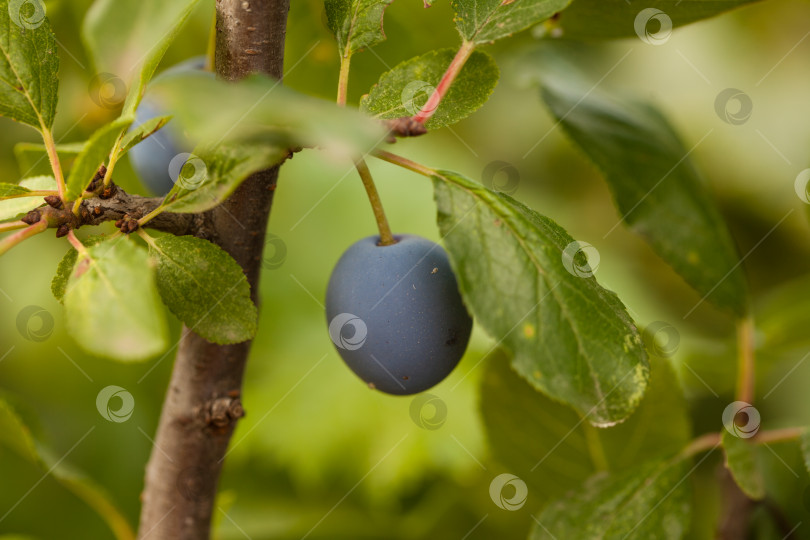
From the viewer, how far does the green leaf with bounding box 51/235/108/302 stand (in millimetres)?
358

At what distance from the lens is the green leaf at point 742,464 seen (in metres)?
0.52

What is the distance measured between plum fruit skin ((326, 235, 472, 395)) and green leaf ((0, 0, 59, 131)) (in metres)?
0.19

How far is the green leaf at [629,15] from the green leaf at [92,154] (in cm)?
34

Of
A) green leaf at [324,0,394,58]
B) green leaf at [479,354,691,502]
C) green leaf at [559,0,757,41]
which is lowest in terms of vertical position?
green leaf at [479,354,691,502]

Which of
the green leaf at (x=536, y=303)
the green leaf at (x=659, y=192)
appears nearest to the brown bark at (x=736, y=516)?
the green leaf at (x=659, y=192)

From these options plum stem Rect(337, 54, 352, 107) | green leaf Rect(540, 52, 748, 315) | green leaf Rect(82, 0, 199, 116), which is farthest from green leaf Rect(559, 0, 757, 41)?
green leaf Rect(82, 0, 199, 116)

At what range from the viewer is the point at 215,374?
48 centimetres

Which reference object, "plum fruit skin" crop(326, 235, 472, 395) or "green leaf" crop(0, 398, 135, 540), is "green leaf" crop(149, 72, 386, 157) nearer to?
"plum fruit skin" crop(326, 235, 472, 395)

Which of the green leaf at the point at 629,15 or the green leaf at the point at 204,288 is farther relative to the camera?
the green leaf at the point at 629,15

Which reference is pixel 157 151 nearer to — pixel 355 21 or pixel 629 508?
pixel 355 21

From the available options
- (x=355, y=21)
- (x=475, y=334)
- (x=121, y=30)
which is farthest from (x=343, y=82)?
(x=475, y=334)

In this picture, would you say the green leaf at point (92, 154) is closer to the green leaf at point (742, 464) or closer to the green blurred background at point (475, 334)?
the green blurred background at point (475, 334)

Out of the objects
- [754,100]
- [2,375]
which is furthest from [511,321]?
[754,100]

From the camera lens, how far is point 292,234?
1.40 m
